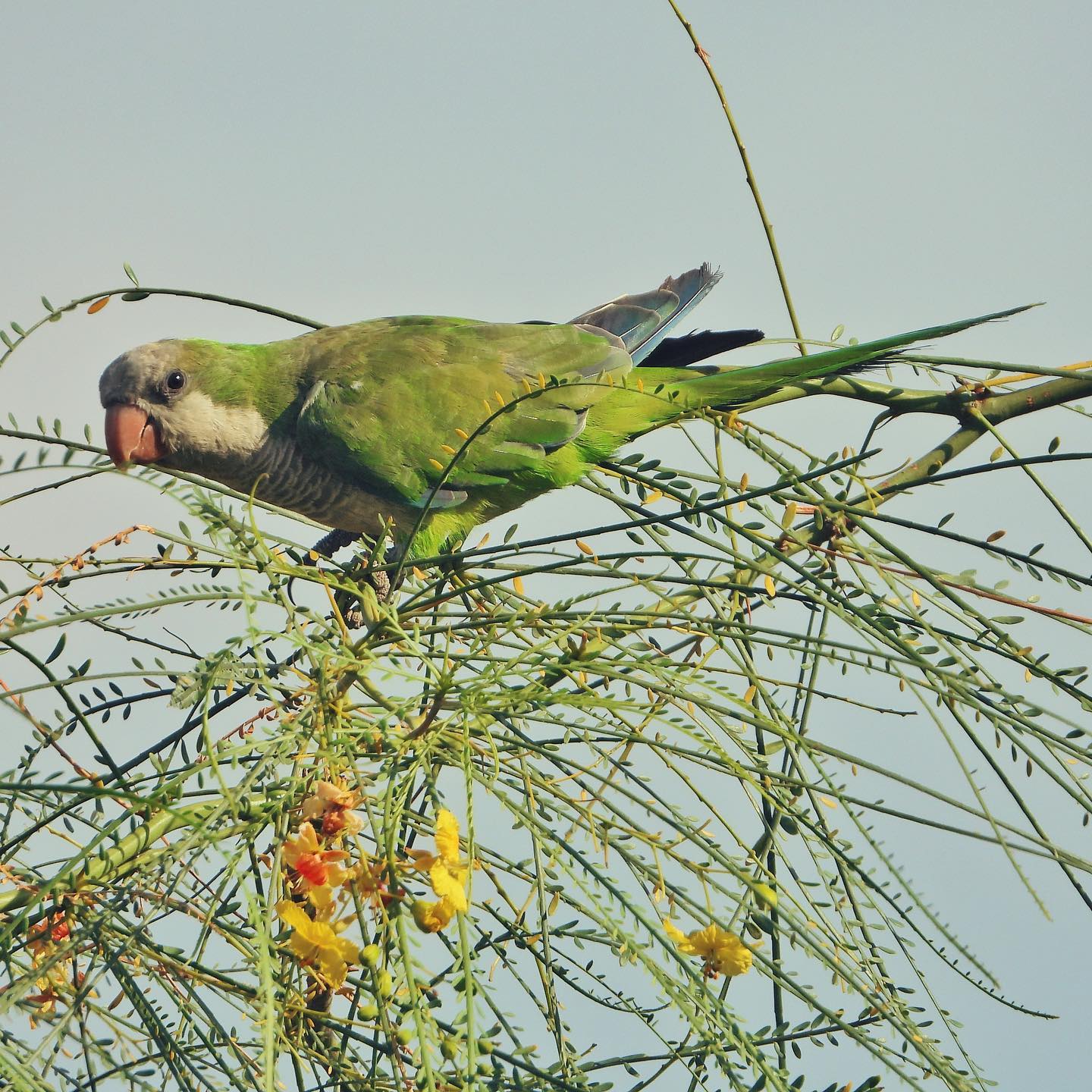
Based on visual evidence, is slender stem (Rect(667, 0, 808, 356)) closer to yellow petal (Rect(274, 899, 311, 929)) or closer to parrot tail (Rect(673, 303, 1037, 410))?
parrot tail (Rect(673, 303, 1037, 410))

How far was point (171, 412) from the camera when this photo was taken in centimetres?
291

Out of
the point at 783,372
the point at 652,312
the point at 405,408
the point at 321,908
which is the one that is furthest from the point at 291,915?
the point at 652,312

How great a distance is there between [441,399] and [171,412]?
0.68m

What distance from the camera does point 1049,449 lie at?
1675mm

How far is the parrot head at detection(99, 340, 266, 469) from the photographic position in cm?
291

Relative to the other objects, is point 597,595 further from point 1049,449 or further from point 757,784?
point 1049,449

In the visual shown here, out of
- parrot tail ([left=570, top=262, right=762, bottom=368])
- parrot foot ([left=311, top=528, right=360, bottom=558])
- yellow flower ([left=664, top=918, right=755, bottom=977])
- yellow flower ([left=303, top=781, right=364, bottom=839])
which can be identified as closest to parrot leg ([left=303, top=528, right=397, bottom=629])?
parrot foot ([left=311, top=528, right=360, bottom=558])

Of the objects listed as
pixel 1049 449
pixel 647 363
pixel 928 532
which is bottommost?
pixel 928 532

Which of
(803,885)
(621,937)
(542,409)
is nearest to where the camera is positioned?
(621,937)

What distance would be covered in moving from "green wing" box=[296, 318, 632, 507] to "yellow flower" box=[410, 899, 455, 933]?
61.9 inches

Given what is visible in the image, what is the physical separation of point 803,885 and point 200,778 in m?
0.80

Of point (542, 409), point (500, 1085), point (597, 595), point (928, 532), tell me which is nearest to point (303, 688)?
point (597, 595)

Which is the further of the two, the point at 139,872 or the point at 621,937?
the point at 139,872

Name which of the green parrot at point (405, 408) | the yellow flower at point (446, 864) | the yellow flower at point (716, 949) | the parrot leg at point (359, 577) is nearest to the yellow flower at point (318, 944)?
the yellow flower at point (446, 864)
